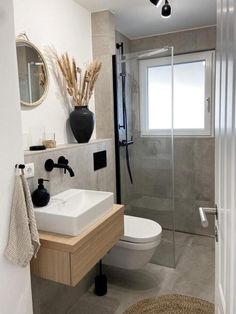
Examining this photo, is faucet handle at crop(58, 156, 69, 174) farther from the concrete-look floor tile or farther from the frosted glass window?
the frosted glass window

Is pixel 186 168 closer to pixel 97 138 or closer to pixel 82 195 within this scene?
pixel 97 138

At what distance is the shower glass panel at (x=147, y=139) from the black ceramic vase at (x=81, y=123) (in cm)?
56

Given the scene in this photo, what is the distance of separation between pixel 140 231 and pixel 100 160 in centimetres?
72

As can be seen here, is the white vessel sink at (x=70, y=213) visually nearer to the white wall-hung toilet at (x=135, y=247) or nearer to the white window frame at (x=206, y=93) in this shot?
the white wall-hung toilet at (x=135, y=247)

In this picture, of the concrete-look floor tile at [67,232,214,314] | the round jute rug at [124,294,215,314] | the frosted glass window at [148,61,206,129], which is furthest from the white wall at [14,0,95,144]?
the round jute rug at [124,294,215,314]

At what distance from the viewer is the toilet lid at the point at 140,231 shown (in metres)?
2.13

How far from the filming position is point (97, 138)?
8.90 feet

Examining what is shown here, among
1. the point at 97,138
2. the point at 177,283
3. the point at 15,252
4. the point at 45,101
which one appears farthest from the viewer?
the point at 97,138

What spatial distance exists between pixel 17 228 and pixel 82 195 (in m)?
0.72

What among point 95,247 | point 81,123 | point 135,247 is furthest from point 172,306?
point 81,123

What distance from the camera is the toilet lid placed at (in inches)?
83.9

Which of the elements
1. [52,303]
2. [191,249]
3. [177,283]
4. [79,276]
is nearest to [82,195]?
[79,276]

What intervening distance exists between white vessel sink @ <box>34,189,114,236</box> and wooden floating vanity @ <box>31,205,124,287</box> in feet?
0.12

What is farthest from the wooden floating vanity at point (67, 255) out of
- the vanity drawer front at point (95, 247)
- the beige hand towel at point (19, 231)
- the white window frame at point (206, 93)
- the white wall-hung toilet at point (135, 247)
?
the white window frame at point (206, 93)
